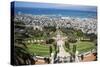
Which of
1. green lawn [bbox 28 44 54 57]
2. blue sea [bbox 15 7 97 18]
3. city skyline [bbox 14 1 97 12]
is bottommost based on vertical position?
green lawn [bbox 28 44 54 57]

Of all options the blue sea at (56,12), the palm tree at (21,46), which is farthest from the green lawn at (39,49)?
the blue sea at (56,12)

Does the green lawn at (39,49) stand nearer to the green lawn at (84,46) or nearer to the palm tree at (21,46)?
the palm tree at (21,46)

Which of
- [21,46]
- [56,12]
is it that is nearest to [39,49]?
[21,46]

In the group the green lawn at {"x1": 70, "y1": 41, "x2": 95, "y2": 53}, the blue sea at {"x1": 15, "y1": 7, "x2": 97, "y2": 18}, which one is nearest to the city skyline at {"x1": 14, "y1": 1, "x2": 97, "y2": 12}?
the blue sea at {"x1": 15, "y1": 7, "x2": 97, "y2": 18}

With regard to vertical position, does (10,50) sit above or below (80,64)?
above

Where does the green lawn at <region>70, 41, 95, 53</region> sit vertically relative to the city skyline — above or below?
below

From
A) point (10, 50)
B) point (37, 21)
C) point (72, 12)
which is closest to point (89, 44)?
point (72, 12)

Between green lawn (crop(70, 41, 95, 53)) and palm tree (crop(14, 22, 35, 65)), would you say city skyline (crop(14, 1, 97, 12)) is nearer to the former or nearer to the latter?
palm tree (crop(14, 22, 35, 65))

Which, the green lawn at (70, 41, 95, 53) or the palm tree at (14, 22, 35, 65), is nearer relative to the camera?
the palm tree at (14, 22, 35, 65)

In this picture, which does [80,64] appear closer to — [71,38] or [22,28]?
[71,38]
